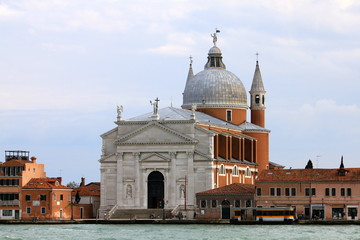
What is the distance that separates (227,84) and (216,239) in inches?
1601

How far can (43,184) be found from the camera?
340ft

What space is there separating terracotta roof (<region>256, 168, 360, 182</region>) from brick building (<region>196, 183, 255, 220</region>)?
A: 5.72ft

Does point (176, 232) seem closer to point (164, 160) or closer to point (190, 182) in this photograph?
point (190, 182)

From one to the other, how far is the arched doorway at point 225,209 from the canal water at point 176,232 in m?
4.98

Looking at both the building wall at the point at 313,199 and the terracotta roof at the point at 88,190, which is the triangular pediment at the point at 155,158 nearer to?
the terracotta roof at the point at 88,190

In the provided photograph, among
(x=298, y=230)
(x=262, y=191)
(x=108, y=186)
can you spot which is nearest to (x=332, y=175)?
(x=262, y=191)

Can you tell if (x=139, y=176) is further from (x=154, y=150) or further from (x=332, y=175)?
(x=332, y=175)

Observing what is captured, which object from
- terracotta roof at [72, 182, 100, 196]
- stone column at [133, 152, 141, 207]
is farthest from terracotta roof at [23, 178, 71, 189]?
terracotta roof at [72, 182, 100, 196]

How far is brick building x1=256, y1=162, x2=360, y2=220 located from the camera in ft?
321

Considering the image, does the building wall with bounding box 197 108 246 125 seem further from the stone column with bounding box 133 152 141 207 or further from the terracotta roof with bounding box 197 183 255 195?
the terracotta roof with bounding box 197 183 255 195

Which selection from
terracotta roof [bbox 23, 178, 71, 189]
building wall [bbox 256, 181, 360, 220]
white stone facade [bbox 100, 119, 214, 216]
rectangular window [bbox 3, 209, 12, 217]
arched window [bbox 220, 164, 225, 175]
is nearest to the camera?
building wall [bbox 256, 181, 360, 220]

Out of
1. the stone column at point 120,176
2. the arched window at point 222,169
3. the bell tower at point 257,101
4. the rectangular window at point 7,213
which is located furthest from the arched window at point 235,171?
the rectangular window at point 7,213

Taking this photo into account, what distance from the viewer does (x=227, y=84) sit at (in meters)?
120

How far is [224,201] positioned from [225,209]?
1.97 ft
